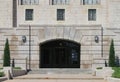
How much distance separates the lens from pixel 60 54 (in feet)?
160

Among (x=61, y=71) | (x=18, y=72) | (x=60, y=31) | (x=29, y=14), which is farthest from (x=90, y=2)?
(x=18, y=72)

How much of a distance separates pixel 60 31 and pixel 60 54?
8.47 ft

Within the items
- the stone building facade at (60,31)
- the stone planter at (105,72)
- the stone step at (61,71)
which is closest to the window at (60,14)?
the stone building facade at (60,31)

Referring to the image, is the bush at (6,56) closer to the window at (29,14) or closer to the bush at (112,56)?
the window at (29,14)

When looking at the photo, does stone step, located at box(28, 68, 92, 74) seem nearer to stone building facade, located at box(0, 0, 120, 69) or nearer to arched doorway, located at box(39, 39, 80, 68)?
stone building facade, located at box(0, 0, 120, 69)

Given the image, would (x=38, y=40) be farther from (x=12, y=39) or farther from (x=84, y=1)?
(x=84, y=1)

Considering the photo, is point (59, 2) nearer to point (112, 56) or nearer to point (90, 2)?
point (90, 2)

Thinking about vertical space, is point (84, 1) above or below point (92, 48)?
above

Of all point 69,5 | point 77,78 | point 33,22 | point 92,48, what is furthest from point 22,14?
point 77,78

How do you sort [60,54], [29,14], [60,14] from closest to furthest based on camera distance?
[60,54], [60,14], [29,14]

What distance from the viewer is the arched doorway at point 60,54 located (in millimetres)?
48438

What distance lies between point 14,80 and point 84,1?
15.2 m

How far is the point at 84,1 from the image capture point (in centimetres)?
4919

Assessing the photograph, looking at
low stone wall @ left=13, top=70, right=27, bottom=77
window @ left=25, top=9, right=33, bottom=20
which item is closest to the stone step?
low stone wall @ left=13, top=70, right=27, bottom=77
